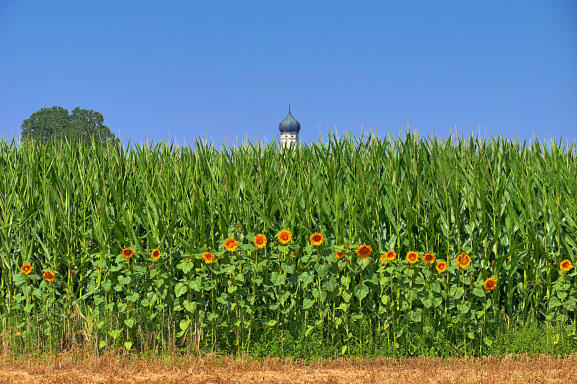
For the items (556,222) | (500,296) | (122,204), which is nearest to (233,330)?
(122,204)

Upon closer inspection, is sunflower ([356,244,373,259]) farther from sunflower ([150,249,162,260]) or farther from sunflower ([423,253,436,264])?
sunflower ([150,249,162,260])

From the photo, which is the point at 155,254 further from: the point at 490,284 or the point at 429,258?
the point at 490,284

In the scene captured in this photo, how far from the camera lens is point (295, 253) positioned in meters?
6.16

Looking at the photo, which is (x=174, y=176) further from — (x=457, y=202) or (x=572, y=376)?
(x=572, y=376)

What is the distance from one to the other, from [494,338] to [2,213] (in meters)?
5.59

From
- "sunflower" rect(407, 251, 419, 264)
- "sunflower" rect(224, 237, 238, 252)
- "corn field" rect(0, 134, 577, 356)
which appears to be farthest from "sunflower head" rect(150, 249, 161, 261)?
"sunflower" rect(407, 251, 419, 264)

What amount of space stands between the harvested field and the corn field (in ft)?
0.69

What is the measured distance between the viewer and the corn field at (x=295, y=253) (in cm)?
605

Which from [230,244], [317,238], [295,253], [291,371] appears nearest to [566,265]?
[317,238]

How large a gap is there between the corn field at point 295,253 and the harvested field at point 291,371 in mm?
209

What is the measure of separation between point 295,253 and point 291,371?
1172mm

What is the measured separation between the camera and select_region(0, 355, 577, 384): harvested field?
18.0ft

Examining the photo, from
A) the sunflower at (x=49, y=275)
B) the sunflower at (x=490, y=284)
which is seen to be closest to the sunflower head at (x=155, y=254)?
the sunflower at (x=49, y=275)

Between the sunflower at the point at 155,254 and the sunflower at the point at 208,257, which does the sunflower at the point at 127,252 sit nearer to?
the sunflower at the point at 155,254
